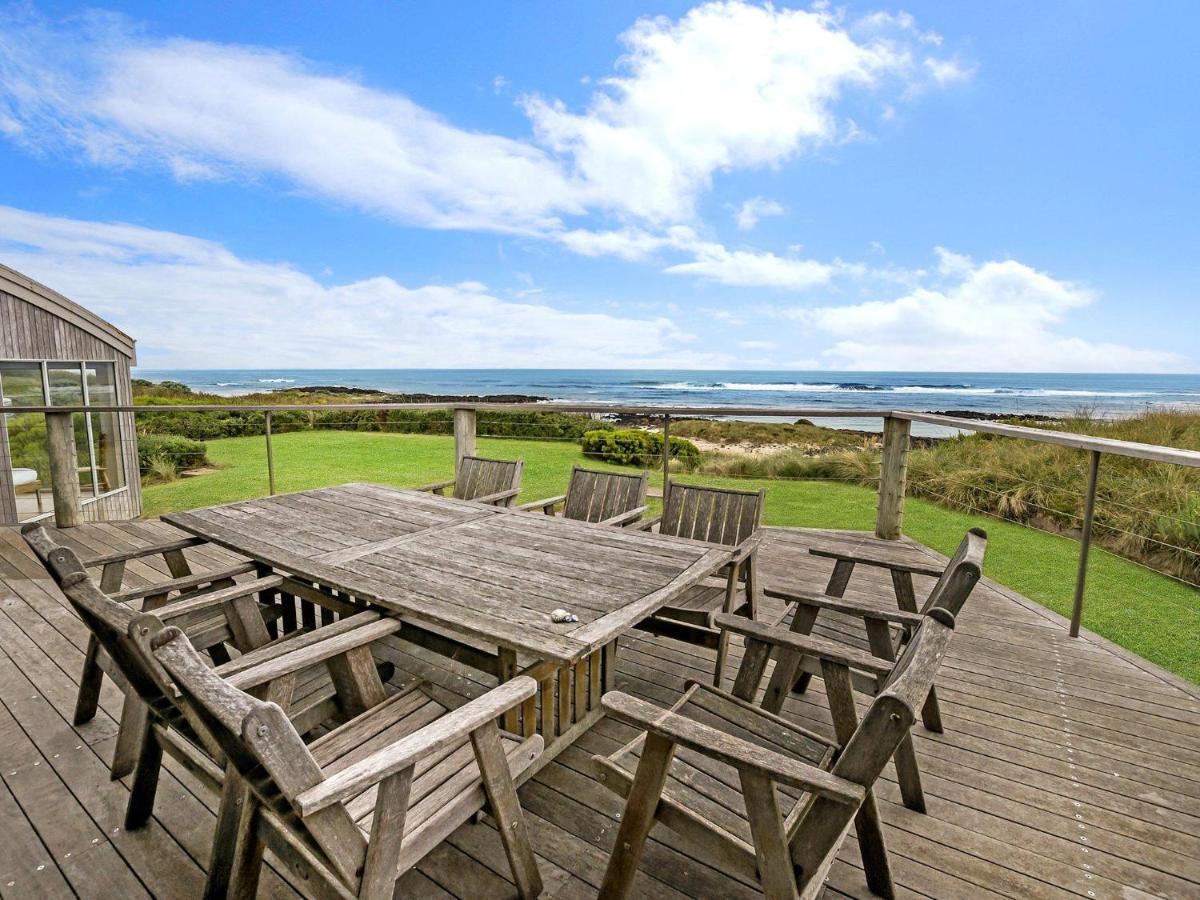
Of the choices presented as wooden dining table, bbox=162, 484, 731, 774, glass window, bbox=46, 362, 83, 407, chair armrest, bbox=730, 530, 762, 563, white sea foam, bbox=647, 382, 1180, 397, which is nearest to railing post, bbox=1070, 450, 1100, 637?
chair armrest, bbox=730, 530, 762, 563

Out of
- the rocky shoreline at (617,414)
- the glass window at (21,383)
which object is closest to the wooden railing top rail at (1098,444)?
the rocky shoreline at (617,414)

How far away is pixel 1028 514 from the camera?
6.09 m

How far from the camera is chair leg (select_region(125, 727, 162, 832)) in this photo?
1.55 m

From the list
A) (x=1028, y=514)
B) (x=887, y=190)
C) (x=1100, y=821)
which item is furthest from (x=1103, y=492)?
(x=887, y=190)

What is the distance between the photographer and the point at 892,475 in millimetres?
4461

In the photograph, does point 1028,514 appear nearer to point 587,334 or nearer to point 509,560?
point 509,560

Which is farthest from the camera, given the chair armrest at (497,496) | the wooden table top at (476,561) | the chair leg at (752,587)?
the chair armrest at (497,496)

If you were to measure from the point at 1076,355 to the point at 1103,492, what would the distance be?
1203 inches

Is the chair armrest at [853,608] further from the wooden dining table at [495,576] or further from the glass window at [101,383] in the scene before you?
the glass window at [101,383]

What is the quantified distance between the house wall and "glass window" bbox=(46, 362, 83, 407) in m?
0.14

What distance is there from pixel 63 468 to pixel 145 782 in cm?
440

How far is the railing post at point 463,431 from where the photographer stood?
15.6 ft

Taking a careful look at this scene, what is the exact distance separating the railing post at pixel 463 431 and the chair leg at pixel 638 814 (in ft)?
12.5

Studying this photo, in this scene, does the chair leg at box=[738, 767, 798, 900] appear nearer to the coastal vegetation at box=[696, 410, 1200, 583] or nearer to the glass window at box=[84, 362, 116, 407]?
the coastal vegetation at box=[696, 410, 1200, 583]
